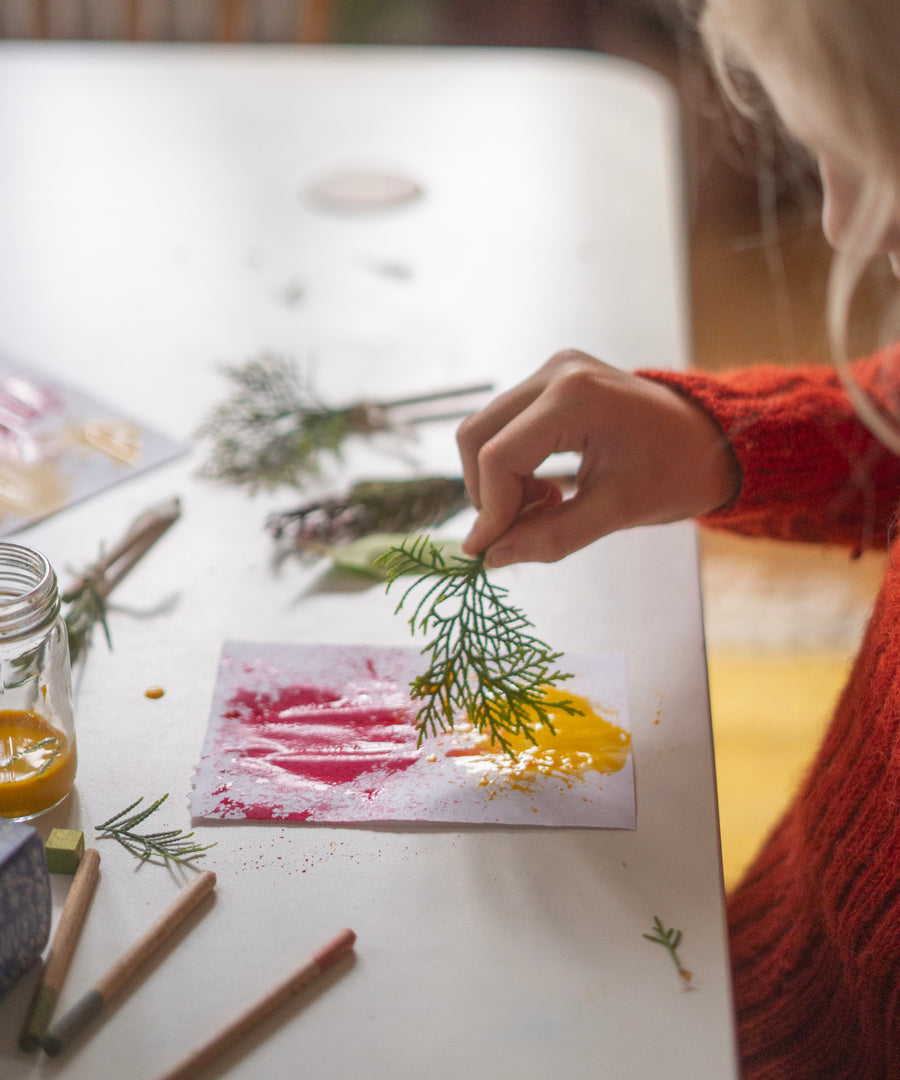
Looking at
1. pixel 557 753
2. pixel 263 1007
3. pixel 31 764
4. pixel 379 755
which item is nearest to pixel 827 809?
pixel 557 753

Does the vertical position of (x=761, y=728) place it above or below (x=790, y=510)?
below

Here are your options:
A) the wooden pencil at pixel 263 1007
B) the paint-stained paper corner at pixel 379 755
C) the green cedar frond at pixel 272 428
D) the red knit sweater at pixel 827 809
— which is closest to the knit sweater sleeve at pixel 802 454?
the red knit sweater at pixel 827 809

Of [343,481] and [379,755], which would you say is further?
[343,481]

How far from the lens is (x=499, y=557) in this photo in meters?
0.77

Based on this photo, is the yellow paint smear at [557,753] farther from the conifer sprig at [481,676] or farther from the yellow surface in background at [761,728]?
the yellow surface in background at [761,728]

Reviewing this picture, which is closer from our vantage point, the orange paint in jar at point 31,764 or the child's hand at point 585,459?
the orange paint in jar at point 31,764

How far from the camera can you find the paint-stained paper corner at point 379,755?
0.69m

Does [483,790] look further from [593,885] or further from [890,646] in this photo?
[890,646]

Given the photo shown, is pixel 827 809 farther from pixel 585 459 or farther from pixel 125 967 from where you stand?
pixel 125 967

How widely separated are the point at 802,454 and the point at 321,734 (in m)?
Result: 0.41

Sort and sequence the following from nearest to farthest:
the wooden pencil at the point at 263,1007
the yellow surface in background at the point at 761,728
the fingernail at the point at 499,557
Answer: the wooden pencil at the point at 263,1007 → the fingernail at the point at 499,557 → the yellow surface in background at the point at 761,728

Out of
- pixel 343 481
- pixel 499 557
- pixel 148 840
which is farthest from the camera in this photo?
pixel 343 481

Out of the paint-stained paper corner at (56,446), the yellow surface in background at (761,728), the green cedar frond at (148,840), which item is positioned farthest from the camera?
the yellow surface in background at (761,728)

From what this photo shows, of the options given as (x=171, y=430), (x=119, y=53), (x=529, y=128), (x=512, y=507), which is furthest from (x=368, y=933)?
(x=119, y=53)
